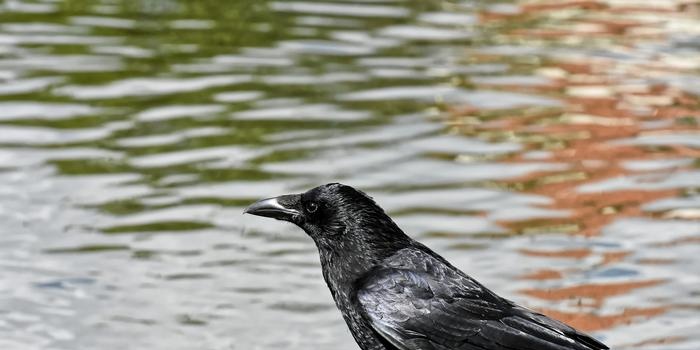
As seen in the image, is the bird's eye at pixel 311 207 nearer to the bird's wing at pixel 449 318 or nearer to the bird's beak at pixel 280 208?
the bird's beak at pixel 280 208

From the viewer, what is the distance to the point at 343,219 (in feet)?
19.7

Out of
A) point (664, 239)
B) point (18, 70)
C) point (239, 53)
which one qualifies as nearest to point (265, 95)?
point (239, 53)

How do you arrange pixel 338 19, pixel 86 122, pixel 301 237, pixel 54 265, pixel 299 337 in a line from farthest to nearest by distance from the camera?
pixel 338 19 → pixel 86 122 → pixel 301 237 → pixel 54 265 → pixel 299 337

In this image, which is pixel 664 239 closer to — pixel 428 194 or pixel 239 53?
pixel 428 194

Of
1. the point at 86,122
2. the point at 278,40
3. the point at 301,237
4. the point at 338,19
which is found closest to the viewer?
the point at 301,237

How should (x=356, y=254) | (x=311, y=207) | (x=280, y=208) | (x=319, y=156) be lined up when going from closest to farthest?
(x=356, y=254), (x=311, y=207), (x=280, y=208), (x=319, y=156)

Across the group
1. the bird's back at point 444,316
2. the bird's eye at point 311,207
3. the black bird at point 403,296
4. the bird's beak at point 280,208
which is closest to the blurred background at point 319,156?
the bird's beak at point 280,208

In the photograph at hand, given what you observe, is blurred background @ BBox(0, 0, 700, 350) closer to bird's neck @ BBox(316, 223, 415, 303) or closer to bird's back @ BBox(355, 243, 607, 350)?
bird's neck @ BBox(316, 223, 415, 303)

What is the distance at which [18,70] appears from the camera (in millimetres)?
12164

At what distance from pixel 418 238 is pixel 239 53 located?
14.7ft

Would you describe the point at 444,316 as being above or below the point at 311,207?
below

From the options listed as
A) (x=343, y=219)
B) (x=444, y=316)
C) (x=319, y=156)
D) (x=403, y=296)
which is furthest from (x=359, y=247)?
(x=319, y=156)

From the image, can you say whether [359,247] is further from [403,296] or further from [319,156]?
[319,156]

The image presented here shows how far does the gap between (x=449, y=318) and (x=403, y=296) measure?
20 centimetres
